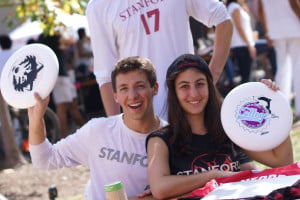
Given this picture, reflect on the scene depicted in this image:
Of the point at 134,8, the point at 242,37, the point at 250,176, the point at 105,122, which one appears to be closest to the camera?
the point at 250,176

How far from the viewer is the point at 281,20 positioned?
26.2ft

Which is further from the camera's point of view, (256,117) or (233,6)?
(233,6)

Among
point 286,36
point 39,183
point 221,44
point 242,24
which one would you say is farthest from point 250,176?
point 242,24

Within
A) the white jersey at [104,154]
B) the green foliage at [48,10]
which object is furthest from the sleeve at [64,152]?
the green foliage at [48,10]

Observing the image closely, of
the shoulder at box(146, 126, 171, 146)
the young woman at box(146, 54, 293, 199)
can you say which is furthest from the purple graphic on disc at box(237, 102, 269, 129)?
the shoulder at box(146, 126, 171, 146)

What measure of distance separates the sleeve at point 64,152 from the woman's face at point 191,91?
50 cm

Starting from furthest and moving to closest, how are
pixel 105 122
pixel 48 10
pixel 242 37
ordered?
pixel 242 37, pixel 48 10, pixel 105 122

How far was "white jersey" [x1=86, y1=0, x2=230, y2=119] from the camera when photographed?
3781 millimetres

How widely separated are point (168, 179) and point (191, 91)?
449mm

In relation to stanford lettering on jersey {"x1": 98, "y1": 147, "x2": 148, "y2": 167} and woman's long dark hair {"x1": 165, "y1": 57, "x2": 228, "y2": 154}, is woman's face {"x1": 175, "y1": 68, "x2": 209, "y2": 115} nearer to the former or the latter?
woman's long dark hair {"x1": 165, "y1": 57, "x2": 228, "y2": 154}

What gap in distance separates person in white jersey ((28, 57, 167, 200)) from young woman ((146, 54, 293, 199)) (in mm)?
147

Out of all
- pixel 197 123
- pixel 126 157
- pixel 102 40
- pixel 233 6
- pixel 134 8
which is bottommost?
pixel 126 157

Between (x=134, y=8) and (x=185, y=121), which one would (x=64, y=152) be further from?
(x=134, y=8)

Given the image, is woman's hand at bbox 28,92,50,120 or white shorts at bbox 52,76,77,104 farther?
white shorts at bbox 52,76,77,104
